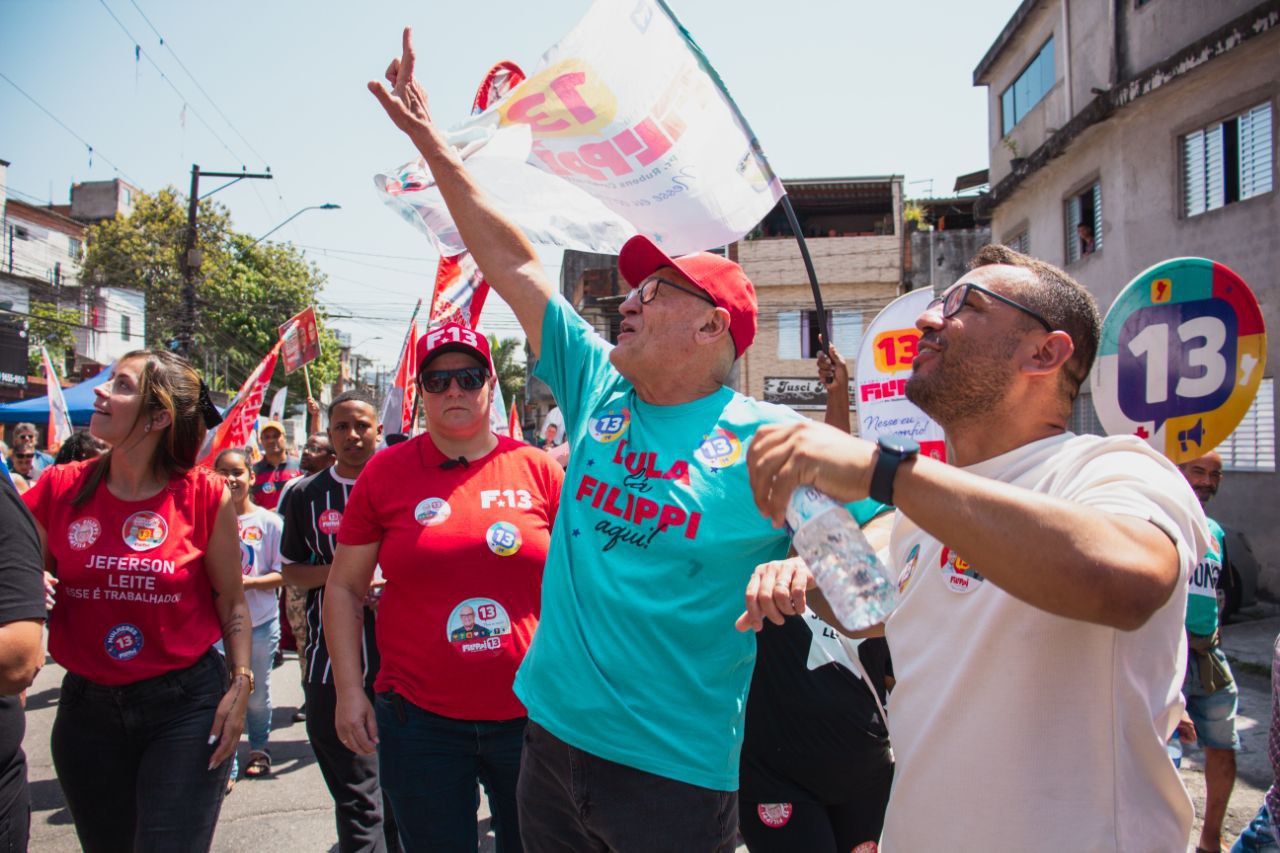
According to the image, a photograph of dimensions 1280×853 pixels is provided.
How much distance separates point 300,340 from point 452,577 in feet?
30.3

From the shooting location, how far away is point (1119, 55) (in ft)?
44.3

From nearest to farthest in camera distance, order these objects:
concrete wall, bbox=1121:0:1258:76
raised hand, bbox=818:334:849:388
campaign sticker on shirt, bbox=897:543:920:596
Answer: campaign sticker on shirt, bbox=897:543:920:596
raised hand, bbox=818:334:849:388
concrete wall, bbox=1121:0:1258:76

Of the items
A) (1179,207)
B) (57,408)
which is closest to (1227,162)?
(1179,207)

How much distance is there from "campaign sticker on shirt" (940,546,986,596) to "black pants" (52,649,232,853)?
2.50 metres

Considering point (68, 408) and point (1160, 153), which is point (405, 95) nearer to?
point (1160, 153)

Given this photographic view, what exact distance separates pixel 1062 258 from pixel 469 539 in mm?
15571

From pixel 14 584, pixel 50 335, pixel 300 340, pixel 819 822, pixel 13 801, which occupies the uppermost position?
pixel 50 335

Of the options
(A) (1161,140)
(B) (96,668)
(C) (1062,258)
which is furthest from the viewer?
(C) (1062,258)

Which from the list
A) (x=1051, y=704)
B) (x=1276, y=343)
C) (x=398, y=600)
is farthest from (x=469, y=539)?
(x=1276, y=343)

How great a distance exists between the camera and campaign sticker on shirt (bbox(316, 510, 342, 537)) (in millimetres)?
4508

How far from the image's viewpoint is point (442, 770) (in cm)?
293

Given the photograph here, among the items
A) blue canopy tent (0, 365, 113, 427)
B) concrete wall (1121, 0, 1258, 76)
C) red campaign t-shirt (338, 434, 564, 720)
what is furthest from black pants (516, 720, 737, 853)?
blue canopy tent (0, 365, 113, 427)

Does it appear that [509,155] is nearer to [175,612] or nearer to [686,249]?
[686,249]

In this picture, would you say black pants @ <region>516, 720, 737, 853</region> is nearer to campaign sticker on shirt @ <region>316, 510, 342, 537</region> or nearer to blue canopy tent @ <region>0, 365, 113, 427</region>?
campaign sticker on shirt @ <region>316, 510, 342, 537</region>
